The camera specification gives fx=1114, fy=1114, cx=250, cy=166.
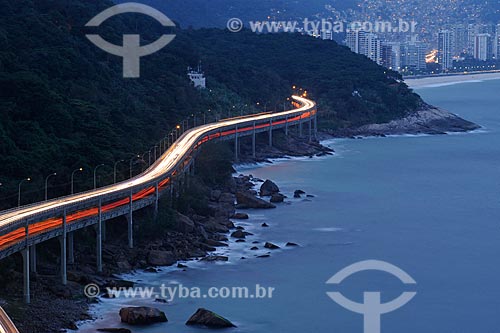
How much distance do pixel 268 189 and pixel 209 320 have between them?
471 inches

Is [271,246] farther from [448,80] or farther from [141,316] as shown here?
[448,80]

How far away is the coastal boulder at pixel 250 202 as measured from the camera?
25.7m

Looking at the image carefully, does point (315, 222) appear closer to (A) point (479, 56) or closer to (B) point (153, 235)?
(B) point (153, 235)

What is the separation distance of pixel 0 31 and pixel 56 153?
10.1 m

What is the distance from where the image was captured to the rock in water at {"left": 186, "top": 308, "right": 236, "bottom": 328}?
15820 millimetres

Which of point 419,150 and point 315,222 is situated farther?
point 419,150

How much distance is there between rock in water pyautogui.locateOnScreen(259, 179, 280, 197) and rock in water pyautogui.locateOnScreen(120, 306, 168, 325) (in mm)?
11688

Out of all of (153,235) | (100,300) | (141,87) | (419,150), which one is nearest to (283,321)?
(100,300)

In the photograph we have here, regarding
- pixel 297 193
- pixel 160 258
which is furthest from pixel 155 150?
pixel 160 258

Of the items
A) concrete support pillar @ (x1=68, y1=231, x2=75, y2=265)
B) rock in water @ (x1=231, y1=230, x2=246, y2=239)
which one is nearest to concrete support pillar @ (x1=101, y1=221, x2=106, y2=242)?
concrete support pillar @ (x1=68, y1=231, x2=75, y2=265)

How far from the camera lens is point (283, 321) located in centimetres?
1653

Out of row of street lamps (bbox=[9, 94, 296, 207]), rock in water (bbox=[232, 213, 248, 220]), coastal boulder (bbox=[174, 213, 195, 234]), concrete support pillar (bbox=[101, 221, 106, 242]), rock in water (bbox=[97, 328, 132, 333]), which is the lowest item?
rock in water (bbox=[97, 328, 132, 333])

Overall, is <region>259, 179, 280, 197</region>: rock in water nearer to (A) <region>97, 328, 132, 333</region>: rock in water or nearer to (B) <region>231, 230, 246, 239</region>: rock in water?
(B) <region>231, 230, 246, 239</region>: rock in water

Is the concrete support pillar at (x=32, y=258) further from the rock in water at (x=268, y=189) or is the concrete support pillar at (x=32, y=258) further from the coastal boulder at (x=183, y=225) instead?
the rock in water at (x=268, y=189)
